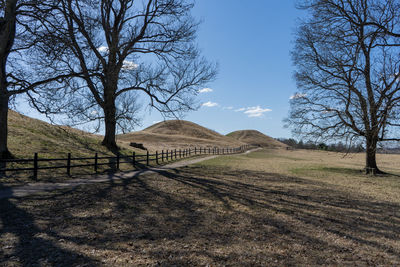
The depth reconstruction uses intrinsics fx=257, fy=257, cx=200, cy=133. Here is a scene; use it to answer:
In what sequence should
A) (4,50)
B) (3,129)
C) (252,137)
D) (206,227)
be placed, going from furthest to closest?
1. (252,137)
2. (3,129)
3. (4,50)
4. (206,227)

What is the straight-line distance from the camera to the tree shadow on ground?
486 cm

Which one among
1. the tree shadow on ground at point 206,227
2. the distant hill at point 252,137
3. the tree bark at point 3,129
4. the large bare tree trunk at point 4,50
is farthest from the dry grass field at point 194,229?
the distant hill at point 252,137

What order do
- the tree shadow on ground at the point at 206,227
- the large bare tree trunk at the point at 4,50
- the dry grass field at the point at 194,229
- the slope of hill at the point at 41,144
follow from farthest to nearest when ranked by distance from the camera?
the slope of hill at the point at 41,144
the large bare tree trunk at the point at 4,50
the tree shadow on ground at the point at 206,227
the dry grass field at the point at 194,229

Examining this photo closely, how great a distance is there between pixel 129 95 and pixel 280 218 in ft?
68.9

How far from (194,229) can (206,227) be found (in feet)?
1.16

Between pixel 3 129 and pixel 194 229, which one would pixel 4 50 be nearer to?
pixel 3 129

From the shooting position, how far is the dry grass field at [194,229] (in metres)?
4.72

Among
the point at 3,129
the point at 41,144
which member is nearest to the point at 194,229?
the point at 3,129

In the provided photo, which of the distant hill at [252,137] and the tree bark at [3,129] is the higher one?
the distant hill at [252,137]

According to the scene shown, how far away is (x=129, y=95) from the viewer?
994 inches

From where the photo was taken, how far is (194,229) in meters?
6.28

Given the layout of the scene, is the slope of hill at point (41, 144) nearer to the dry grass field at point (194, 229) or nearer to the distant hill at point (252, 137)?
the dry grass field at point (194, 229)

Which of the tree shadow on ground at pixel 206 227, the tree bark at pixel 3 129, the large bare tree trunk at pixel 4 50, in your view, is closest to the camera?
the tree shadow on ground at pixel 206 227

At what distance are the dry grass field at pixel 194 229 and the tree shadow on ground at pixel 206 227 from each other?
2cm
